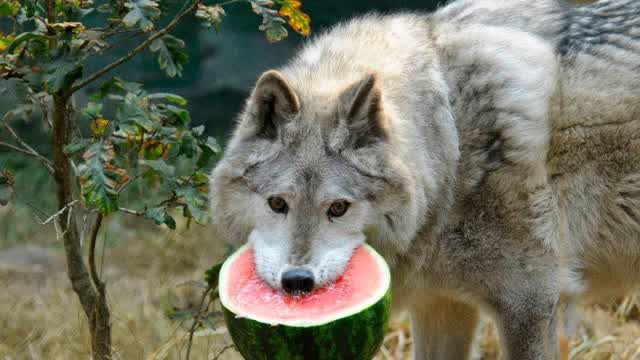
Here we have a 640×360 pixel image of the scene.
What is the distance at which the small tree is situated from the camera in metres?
3.58

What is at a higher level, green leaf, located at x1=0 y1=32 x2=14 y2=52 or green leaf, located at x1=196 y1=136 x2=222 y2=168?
green leaf, located at x1=0 y1=32 x2=14 y2=52

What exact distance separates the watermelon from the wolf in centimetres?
8

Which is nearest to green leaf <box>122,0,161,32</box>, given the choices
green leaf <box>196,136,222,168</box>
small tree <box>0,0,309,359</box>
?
small tree <box>0,0,309,359</box>

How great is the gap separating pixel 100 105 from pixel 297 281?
1139 millimetres

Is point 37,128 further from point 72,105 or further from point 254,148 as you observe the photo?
point 254,148

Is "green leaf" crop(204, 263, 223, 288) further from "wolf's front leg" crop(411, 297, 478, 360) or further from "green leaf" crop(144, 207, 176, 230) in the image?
"wolf's front leg" crop(411, 297, 478, 360)

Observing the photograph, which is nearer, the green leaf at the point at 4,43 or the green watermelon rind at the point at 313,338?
the green watermelon rind at the point at 313,338

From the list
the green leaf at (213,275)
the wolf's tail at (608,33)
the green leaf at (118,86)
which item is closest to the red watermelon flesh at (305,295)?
the green leaf at (213,275)

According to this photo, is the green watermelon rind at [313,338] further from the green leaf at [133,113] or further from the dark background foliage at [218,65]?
the dark background foliage at [218,65]

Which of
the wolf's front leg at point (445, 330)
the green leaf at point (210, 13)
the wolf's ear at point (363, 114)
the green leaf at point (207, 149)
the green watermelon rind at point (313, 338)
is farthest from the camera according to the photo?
the wolf's front leg at point (445, 330)

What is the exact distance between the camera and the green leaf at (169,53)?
151 inches

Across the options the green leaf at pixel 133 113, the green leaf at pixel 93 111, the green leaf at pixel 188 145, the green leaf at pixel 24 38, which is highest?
the green leaf at pixel 24 38

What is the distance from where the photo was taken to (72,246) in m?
4.34

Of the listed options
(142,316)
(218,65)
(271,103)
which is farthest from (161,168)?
(218,65)
